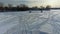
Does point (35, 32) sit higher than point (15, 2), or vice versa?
point (15, 2)

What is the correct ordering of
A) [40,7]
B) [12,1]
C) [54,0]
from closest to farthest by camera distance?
[54,0] < [40,7] < [12,1]

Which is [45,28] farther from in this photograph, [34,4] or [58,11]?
[58,11]

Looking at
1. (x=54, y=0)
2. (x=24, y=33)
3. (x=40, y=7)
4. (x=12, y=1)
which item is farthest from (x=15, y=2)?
(x=24, y=33)

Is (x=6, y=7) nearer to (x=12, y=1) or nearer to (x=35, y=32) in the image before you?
(x=12, y=1)

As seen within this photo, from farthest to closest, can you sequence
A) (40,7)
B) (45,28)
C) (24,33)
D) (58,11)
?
(58,11)
(40,7)
(45,28)
(24,33)

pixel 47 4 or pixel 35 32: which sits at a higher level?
pixel 47 4

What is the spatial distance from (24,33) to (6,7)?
1.35 m

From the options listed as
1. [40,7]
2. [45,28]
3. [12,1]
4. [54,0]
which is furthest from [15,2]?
[45,28]

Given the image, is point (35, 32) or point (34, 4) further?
point (34, 4)

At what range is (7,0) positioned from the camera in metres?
3.68

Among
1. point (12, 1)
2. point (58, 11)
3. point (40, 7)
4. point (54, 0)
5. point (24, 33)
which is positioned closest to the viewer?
point (24, 33)

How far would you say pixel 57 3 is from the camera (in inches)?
134

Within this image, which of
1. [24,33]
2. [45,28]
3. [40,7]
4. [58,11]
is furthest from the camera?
[58,11]

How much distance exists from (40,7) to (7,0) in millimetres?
834
